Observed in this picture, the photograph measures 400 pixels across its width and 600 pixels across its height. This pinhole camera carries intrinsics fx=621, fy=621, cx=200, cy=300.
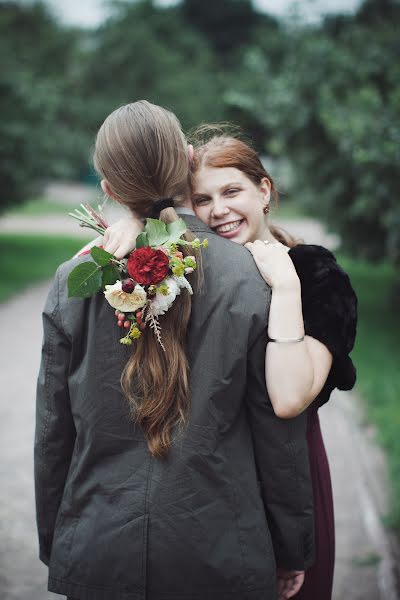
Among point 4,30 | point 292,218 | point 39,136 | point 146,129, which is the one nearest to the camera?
point 146,129

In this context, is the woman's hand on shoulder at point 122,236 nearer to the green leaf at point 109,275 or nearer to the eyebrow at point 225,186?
the green leaf at point 109,275

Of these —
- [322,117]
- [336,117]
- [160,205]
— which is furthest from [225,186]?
[322,117]

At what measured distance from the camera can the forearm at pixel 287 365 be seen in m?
1.79

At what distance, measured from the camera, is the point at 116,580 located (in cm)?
182

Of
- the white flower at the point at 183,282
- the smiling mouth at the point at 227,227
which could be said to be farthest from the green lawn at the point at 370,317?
the white flower at the point at 183,282

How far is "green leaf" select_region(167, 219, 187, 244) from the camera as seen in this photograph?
5.78 feet

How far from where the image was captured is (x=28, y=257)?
16.5 m

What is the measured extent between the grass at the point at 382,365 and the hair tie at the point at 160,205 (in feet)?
9.94

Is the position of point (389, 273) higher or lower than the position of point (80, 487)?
higher

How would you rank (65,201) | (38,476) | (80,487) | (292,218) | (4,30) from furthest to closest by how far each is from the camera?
(65,201) → (292,218) → (4,30) → (38,476) → (80,487)

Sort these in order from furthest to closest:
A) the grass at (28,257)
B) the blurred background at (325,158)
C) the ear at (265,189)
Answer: the grass at (28,257) < the blurred background at (325,158) < the ear at (265,189)

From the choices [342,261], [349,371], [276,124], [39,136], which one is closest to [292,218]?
[342,261]

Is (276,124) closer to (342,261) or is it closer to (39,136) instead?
(39,136)

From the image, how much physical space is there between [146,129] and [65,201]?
3569 centimetres
